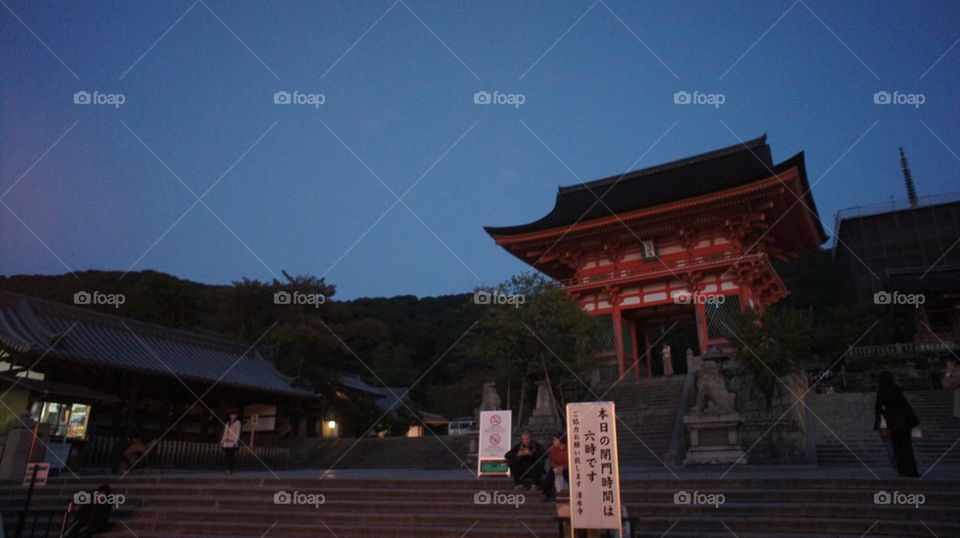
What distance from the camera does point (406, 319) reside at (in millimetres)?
69750

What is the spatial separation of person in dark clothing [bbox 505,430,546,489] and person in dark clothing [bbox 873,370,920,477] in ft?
16.0

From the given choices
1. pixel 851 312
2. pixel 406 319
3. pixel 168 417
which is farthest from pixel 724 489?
pixel 406 319

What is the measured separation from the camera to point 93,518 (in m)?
7.98

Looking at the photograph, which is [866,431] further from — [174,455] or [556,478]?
[174,455]

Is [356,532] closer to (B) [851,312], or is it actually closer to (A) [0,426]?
(A) [0,426]

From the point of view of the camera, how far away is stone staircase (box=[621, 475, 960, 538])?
6145 mm

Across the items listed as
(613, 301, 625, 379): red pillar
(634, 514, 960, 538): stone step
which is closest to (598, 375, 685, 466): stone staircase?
(613, 301, 625, 379): red pillar
